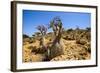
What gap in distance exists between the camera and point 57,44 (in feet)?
7.36

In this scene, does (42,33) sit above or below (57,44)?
above

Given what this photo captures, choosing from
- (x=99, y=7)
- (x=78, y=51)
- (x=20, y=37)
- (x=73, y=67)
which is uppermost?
(x=99, y=7)

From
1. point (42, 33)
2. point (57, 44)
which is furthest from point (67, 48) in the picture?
point (42, 33)

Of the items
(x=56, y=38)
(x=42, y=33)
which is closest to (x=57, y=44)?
(x=56, y=38)

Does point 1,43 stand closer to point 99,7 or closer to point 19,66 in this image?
point 19,66

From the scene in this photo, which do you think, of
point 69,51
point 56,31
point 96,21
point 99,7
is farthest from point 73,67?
point 99,7

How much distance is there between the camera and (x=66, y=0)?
229 centimetres

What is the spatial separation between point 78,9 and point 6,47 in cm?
83

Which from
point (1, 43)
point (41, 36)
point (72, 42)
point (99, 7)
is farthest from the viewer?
point (99, 7)

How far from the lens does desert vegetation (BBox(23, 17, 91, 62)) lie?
2143mm

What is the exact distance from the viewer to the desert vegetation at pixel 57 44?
7.03 feet

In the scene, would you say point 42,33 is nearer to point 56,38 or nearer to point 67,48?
point 56,38

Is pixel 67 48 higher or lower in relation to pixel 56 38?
lower

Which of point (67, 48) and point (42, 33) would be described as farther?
point (67, 48)
